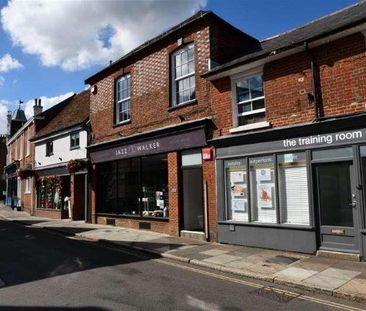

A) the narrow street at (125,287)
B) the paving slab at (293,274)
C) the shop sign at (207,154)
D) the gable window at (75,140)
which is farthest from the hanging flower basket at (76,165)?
the paving slab at (293,274)

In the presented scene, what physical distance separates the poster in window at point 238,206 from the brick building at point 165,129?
28.8 inches

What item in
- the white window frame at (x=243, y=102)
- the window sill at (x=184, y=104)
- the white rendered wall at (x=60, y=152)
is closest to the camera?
the white window frame at (x=243, y=102)

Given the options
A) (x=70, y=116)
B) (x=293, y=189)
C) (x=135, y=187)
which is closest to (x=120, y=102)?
(x=135, y=187)

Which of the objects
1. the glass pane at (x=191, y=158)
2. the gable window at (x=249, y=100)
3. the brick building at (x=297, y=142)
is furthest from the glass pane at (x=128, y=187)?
the gable window at (x=249, y=100)

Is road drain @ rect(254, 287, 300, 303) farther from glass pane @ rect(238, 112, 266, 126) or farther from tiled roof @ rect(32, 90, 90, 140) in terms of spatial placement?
tiled roof @ rect(32, 90, 90, 140)

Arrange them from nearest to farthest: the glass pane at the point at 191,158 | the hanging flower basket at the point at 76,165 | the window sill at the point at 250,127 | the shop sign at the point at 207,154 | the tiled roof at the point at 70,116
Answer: the window sill at the point at 250,127 < the shop sign at the point at 207,154 < the glass pane at the point at 191,158 < the hanging flower basket at the point at 76,165 < the tiled roof at the point at 70,116

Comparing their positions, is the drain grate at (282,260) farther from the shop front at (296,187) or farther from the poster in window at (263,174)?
the poster in window at (263,174)

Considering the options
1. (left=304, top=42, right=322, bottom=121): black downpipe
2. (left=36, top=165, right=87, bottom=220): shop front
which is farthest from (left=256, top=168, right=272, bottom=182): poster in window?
(left=36, top=165, right=87, bottom=220): shop front

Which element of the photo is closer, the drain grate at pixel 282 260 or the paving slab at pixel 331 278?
the paving slab at pixel 331 278

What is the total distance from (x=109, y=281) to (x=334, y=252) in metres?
5.47

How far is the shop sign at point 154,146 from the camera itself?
45.6ft

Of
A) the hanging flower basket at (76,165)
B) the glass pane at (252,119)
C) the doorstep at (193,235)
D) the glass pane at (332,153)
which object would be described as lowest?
the doorstep at (193,235)

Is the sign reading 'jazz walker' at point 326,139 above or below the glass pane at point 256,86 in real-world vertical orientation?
below

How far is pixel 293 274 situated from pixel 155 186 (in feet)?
27.4
